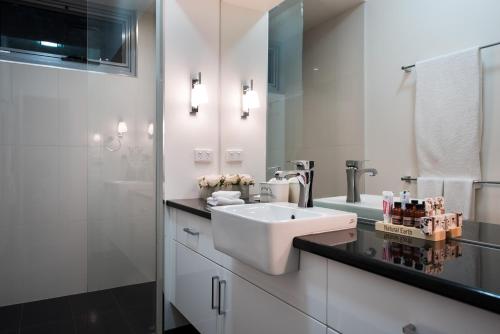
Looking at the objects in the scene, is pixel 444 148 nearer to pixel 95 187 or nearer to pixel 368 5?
pixel 368 5

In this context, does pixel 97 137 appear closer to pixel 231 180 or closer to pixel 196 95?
pixel 196 95

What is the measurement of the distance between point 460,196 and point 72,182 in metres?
2.53

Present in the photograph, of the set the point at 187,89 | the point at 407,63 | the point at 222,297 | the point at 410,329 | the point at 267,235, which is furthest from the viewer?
the point at 187,89

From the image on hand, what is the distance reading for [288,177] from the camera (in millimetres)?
1909

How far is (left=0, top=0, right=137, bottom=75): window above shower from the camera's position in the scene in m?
2.03

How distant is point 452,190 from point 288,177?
2.99 feet

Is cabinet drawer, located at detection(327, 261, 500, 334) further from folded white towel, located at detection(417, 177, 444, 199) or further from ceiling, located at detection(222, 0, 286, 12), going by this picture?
ceiling, located at detection(222, 0, 286, 12)

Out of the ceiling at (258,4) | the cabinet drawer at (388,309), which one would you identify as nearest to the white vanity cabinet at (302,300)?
the cabinet drawer at (388,309)

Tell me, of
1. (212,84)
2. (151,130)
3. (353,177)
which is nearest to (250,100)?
(212,84)

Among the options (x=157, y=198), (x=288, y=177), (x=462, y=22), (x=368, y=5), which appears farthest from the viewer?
(x=157, y=198)

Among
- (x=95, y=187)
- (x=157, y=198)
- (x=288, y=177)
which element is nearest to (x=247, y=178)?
(x=288, y=177)

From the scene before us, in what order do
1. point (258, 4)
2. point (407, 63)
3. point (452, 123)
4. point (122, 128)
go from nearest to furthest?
point (452, 123) < point (407, 63) < point (122, 128) < point (258, 4)

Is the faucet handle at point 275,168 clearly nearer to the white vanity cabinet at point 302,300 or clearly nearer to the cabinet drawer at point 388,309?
the white vanity cabinet at point 302,300

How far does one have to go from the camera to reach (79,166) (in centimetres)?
257
